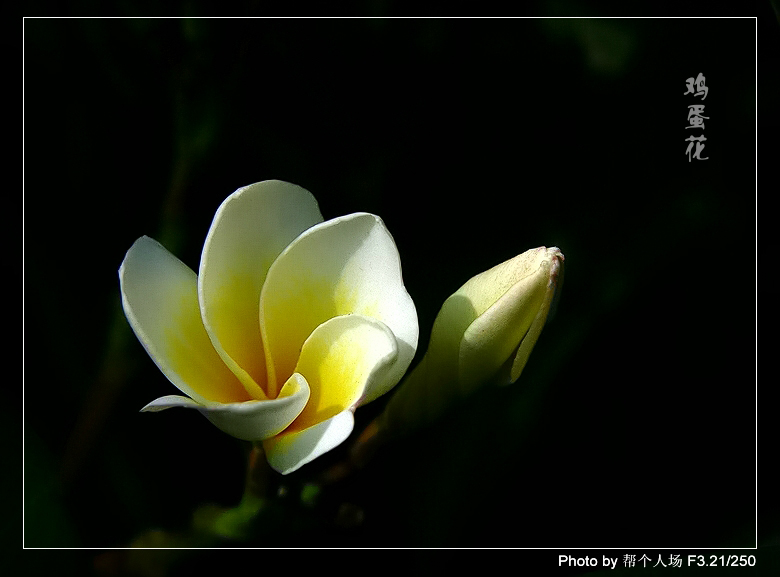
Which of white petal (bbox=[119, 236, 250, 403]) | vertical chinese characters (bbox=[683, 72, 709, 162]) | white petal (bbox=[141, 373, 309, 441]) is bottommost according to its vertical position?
white petal (bbox=[141, 373, 309, 441])

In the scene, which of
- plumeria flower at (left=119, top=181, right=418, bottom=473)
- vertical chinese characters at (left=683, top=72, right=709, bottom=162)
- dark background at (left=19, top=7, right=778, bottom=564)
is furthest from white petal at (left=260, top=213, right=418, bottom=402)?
vertical chinese characters at (left=683, top=72, right=709, bottom=162)

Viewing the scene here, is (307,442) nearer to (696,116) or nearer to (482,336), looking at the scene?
(482,336)

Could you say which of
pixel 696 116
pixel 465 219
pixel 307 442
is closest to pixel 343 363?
pixel 307 442

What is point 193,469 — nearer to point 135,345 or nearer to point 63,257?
point 135,345

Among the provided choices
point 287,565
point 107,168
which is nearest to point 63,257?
point 107,168

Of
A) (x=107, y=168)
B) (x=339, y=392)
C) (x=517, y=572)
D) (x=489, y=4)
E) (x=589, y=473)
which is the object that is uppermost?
(x=489, y=4)

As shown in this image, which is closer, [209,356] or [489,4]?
[209,356]

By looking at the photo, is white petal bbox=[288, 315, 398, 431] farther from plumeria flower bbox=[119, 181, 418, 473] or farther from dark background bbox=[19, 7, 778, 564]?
dark background bbox=[19, 7, 778, 564]

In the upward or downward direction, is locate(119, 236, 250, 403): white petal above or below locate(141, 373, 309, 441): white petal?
above
